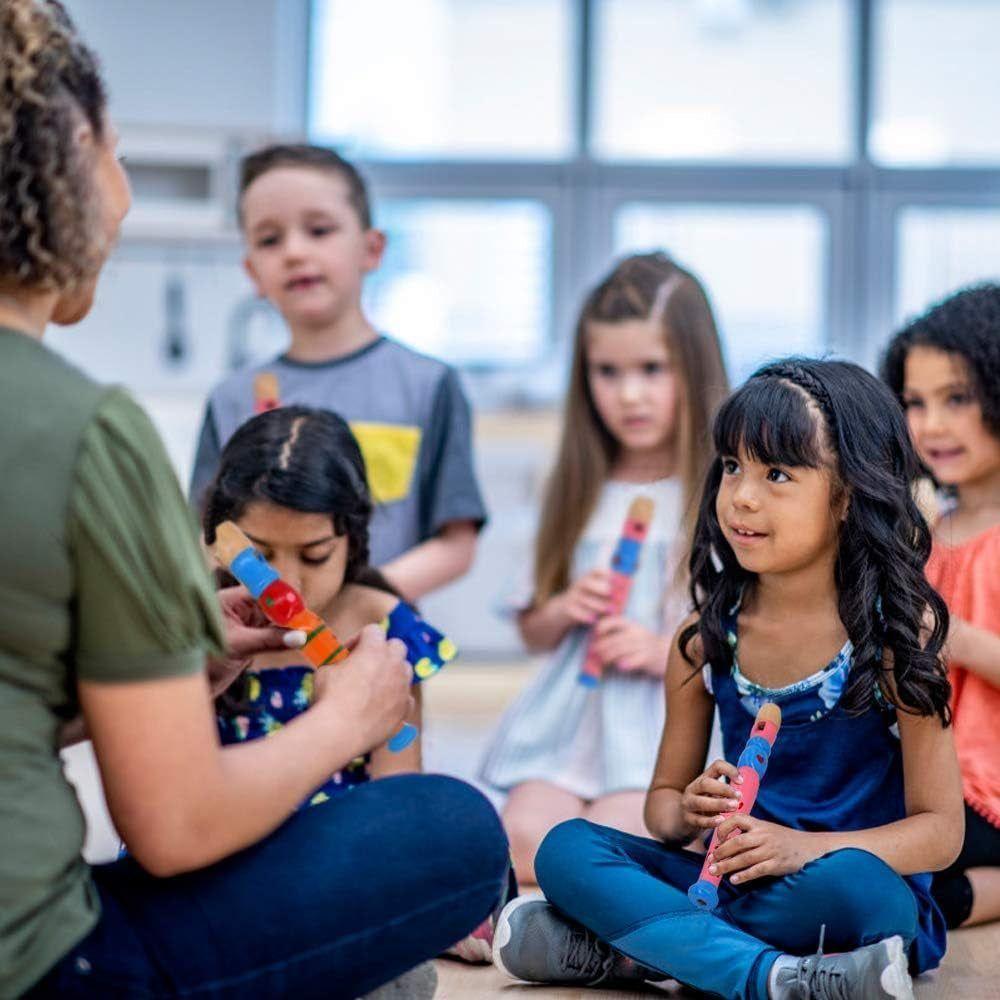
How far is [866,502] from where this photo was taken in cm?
150

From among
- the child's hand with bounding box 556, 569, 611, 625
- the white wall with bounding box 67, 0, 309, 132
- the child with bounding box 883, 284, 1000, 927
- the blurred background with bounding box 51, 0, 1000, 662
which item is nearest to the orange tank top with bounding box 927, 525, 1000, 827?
the child with bounding box 883, 284, 1000, 927

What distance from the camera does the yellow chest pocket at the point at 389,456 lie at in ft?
7.14

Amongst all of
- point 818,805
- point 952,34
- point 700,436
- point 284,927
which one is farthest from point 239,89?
point 284,927

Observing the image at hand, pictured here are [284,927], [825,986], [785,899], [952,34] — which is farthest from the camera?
→ [952,34]

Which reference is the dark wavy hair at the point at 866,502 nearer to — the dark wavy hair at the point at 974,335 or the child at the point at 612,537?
the dark wavy hair at the point at 974,335

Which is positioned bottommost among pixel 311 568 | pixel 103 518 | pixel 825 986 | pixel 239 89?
pixel 825 986

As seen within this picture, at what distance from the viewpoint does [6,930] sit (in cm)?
92

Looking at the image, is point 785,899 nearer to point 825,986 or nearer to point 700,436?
point 825,986

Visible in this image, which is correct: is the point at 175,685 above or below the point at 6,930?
above

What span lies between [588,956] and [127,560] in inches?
28.4

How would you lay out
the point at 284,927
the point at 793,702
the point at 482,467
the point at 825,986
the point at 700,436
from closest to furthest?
the point at 284,927, the point at 825,986, the point at 793,702, the point at 700,436, the point at 482,467

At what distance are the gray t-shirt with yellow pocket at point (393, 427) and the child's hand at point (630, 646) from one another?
25 centimetres

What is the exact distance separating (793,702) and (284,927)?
0.65 m

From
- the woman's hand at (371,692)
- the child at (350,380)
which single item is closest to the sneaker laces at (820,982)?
the woman's hand at (371,692)
